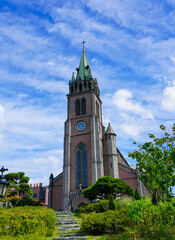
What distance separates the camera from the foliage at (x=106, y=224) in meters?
12.6

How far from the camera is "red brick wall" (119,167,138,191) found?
3788 centimetres

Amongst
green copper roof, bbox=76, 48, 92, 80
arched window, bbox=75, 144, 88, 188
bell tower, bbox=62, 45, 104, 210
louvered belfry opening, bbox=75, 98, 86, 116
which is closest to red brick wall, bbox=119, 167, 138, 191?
bell tower, bbox=62, 45, 104, 210

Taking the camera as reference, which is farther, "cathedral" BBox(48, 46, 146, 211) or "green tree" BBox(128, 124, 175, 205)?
"cathedral" BBox(48, 46, 146, 211)

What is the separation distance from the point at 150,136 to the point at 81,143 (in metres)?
29.2

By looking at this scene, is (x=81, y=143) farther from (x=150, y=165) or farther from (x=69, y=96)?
(x=150, y=165)

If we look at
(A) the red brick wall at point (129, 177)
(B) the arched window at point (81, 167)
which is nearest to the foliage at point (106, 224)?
(B) the arched window at point (81, 167)

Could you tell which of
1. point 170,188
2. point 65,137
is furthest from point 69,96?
point 170,188

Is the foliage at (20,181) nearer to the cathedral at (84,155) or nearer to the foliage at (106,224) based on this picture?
the cathedral at (84,155)

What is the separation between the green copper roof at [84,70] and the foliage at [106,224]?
38161 mm

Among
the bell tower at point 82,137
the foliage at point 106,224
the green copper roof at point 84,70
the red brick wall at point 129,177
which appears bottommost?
the foliage at point 106,224

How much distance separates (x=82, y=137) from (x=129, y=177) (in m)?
11.8

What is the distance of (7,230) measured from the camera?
10.5 meters

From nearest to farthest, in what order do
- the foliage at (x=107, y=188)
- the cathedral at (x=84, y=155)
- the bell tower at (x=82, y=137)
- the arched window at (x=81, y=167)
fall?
the foliage at (x=107, y=188), the cathedral at (x=84, y=155), the bell tower at (x=82, y=137), the arched window at (x=81, y=167)

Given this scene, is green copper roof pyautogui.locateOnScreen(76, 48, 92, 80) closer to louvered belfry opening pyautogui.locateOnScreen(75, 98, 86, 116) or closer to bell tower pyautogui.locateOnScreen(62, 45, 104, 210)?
bell tower pyautogui.locateOnScreen(62, 45, 104, 210)
